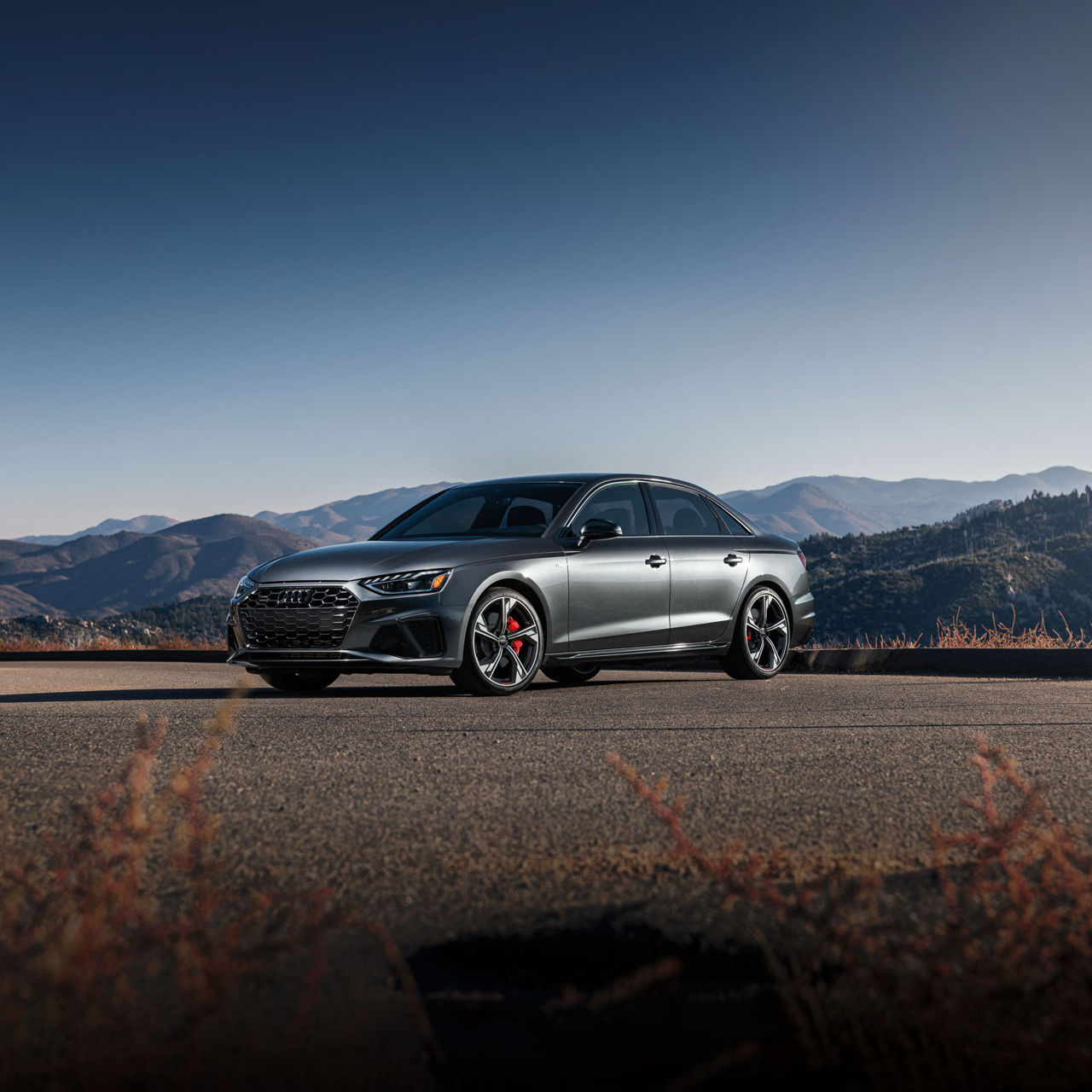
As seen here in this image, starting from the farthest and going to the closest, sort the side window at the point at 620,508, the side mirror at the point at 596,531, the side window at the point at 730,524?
the side window at the point at 730,524, the side window at the point at 620,508, the side mirror at the point at 596,531

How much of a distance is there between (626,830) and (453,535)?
5.44m

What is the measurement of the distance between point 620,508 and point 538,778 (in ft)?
16.3

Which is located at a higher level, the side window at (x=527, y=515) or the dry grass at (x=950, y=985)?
the side window at (x=527, y=515)

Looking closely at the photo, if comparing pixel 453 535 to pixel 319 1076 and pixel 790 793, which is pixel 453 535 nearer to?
pixel 790 793

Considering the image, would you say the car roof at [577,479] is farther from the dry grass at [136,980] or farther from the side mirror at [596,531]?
the dry grass at [136,980]

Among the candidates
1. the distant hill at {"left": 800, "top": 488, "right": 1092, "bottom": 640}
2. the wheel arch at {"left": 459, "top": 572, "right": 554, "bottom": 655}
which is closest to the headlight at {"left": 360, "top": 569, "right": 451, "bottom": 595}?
the wheel arch at {"left": 459, "top": 572, "right": 554, "bottom": 655}

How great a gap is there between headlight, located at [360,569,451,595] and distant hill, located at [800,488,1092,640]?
55.7 meters

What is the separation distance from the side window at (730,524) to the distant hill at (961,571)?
5237cm

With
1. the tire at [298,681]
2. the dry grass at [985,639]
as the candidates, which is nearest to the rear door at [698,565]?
the tire at [298,681]

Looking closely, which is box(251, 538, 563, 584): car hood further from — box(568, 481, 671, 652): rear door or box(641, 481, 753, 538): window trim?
box(641, 481, 753, 538): window trim

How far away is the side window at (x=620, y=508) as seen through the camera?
937 centimetres

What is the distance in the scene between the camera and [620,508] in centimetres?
962

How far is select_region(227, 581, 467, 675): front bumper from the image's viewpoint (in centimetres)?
788

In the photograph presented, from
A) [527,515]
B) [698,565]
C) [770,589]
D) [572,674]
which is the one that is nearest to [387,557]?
[527,515]
